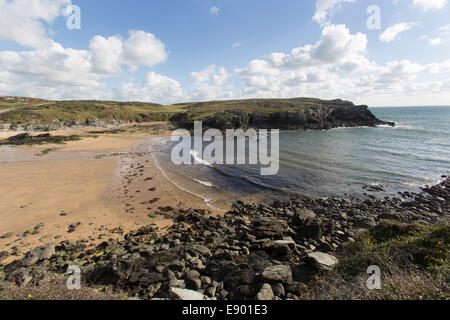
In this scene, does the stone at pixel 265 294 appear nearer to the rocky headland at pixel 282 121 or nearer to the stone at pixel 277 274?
the stone at pixel 277 274

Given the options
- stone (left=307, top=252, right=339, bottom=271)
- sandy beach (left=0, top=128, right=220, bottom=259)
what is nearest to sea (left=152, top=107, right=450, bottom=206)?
sandy beach (left=0, top=128, right=220, bottom=259)

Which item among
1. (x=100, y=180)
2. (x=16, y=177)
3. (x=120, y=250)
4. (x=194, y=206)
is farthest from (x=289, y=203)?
(x=16, y=177)

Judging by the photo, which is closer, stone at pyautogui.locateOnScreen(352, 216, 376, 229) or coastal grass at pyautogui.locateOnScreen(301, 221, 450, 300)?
coastal grass at pyautogui.locateOnScreen(301, 221, 450, 300)

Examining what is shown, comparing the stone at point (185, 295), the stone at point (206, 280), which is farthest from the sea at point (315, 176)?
the stone at point (185, 295)

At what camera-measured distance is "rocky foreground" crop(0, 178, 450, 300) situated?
6699 millimetres

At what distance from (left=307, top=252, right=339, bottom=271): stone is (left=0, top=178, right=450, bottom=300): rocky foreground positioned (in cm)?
3

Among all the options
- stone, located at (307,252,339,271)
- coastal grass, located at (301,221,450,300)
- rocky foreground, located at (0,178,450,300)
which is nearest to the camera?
coastal grass, located at (301,221,450,300)

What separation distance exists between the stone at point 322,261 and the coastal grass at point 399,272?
666 mm

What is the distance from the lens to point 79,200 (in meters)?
15.3

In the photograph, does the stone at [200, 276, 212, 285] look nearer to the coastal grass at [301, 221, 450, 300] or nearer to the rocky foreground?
the rocky foreground

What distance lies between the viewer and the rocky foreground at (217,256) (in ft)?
22.0

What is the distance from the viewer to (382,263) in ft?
19.1
